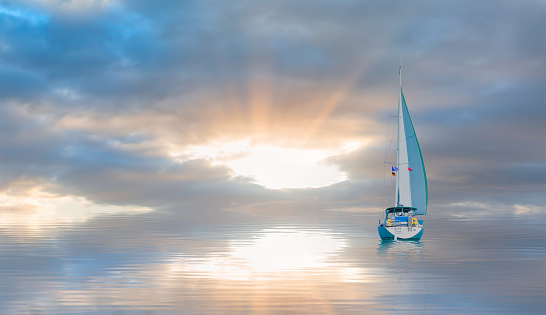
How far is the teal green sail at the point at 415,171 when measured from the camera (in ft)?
285

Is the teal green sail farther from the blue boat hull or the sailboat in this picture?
the blue boat hull

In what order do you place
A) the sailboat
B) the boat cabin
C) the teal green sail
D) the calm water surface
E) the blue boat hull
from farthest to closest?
1. the teal green sail
2. the sailboat
3. the boat cabin
4. the blue boat hull
5. the calm water surface

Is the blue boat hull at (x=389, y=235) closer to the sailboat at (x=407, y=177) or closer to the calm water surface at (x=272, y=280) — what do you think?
the sailboat at (x=407, y=177)

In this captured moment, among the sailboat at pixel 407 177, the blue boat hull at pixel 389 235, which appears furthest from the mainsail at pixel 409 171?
the blue boat hull at pixel 389 235

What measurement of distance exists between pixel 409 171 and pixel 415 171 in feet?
3.12

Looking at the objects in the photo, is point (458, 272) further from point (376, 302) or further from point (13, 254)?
point (13, 254)

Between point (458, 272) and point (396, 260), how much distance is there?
32.1 feet

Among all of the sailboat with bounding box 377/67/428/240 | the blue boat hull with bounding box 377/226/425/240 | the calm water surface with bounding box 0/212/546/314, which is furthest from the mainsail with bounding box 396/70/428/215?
the calm water surface with bounding box 0/212/546/314

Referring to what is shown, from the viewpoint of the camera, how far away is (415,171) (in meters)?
88.2

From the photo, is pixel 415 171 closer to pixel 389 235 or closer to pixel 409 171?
pixel 409 171

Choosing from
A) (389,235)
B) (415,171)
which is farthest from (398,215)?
(415,171)

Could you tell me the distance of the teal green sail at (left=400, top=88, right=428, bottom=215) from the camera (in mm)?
86938

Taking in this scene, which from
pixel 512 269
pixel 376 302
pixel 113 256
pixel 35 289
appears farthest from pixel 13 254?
pixel 512 269

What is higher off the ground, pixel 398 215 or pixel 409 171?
pixel 409 171
